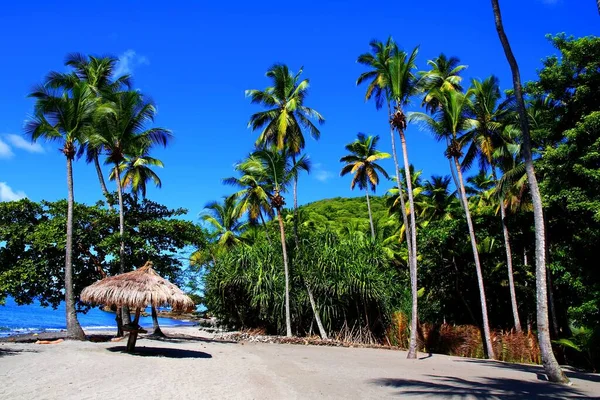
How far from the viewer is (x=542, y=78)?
49.2 ft

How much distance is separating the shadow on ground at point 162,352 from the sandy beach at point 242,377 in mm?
30

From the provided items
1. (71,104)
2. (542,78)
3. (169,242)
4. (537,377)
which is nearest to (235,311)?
(169,242)

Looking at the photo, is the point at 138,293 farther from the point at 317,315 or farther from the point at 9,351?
the point at 317,315

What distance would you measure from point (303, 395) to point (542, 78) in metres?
12.3

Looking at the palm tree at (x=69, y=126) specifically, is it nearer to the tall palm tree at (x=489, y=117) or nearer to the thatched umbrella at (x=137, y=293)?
the thatched umbrella at (x=137, y=293)

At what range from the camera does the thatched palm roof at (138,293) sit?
13164 mm

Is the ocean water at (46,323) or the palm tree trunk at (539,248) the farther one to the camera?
the ocean water at (46,323)

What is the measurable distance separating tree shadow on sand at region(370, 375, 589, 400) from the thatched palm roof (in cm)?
624

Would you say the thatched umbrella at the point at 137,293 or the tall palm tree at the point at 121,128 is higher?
the tall palm tree at the point at 121,128

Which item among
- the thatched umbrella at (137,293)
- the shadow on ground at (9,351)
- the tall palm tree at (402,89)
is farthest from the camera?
the tall palm tree at (402,89)

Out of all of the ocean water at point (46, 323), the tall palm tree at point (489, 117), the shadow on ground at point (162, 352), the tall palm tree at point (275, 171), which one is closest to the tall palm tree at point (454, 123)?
the tall palm tree at point (489, 117)

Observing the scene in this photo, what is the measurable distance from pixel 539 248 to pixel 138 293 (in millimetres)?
10479

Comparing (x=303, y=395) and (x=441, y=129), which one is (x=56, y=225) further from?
(x=441, y=129)

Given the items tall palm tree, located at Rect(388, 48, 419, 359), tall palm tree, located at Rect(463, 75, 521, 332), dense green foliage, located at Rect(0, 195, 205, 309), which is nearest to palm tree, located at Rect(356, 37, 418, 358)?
tall palm tree, located at Rect(388, 48, 419, 359)
